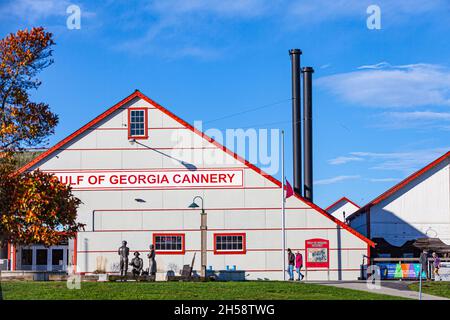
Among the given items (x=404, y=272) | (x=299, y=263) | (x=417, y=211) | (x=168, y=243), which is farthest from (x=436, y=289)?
(x=417, y=211)

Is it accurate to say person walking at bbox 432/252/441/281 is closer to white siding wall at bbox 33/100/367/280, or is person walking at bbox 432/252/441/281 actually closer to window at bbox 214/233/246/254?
white siding wall at bbox 33/100/367/280

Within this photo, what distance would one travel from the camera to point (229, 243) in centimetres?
4544

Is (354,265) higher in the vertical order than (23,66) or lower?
lower

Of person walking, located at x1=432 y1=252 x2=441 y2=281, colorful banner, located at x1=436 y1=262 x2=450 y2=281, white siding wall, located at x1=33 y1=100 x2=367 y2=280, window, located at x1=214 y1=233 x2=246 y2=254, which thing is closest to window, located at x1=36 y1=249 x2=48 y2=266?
white siding wall, located at x1=33 y1=100 x2=367 y2=280

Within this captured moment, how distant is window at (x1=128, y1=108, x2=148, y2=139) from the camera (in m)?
45.8

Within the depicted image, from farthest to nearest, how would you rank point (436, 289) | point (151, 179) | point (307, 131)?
1. point (307, 131)
2. point (151, 179)
3. point (436, 289)

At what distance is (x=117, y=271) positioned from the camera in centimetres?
4491

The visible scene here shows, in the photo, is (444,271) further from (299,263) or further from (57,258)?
(57,258)

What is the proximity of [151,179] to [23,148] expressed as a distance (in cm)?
1904

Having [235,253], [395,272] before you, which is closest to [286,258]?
[235,253]

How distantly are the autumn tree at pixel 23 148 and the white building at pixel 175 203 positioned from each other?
1790 centimetres

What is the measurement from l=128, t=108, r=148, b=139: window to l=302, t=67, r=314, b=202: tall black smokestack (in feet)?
42.0
